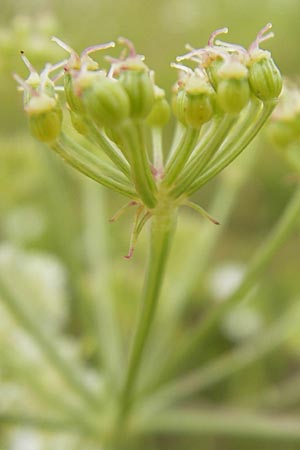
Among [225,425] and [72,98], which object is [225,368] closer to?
[225,425]

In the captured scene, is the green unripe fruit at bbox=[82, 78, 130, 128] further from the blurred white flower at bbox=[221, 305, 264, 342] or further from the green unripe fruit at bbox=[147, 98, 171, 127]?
the blurred white flower at bbox=[221, 305, 264, 342]

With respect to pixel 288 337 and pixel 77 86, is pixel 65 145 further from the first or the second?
pixel 288 337

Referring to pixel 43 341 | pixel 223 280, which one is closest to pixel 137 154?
pixel 43 341

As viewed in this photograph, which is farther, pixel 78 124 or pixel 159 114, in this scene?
pixel 159 114

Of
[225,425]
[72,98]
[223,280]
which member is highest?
[72,98]

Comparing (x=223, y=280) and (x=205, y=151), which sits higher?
(x=205, y=151)

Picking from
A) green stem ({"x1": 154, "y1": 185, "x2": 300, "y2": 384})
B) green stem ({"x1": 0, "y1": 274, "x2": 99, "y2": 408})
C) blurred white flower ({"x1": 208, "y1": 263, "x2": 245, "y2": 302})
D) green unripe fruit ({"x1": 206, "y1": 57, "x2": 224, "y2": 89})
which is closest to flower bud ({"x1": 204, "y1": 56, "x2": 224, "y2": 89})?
green unripe fruit ({"x1": 206, "y1": 57, "x2": 224, "y2": 89})

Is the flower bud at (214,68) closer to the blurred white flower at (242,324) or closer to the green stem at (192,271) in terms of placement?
the green stem at (192,271)

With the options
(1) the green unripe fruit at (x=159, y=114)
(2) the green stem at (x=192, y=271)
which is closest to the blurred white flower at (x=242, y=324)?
(2) the green stem at (x=192, y=271)
